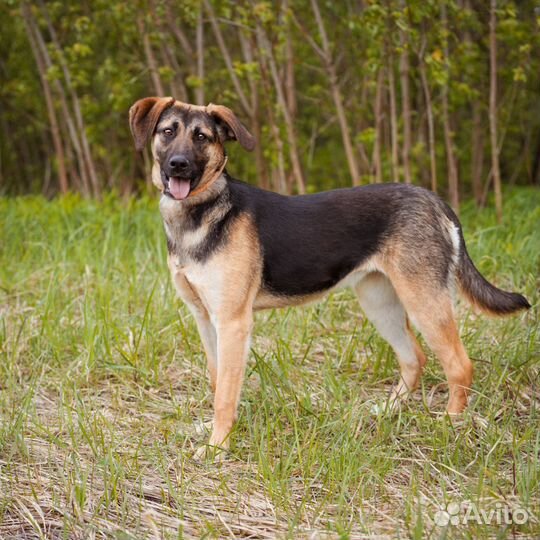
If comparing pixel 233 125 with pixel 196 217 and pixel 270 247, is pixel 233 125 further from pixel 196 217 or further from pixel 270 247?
pixel 270 247

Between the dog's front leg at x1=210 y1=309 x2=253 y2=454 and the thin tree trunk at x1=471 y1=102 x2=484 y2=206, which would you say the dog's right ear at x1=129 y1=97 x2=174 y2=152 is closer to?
the dog's front leg at x1=210 y1=309 x2=253 y2=454

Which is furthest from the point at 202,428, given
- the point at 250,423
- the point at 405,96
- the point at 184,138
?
the point at 405,96

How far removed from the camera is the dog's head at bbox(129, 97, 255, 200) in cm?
392

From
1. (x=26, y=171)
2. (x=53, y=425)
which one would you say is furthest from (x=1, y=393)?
(x=26, y=171)

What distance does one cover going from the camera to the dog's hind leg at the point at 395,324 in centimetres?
455

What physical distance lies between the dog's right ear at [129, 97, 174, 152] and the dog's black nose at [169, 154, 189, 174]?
1.03 ft

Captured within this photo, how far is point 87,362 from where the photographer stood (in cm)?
477

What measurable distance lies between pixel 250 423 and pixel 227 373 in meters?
0.29

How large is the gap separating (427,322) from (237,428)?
1.15 meters

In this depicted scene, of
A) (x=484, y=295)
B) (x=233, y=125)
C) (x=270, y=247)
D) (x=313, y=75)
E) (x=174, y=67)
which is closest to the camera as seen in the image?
(x=233, y=125)

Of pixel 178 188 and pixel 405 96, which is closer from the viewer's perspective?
pixel 178 188

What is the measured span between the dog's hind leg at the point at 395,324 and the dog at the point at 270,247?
0.36ft

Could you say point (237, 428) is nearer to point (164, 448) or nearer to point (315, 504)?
point (164, 448)

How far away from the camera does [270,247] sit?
13.7 ft
